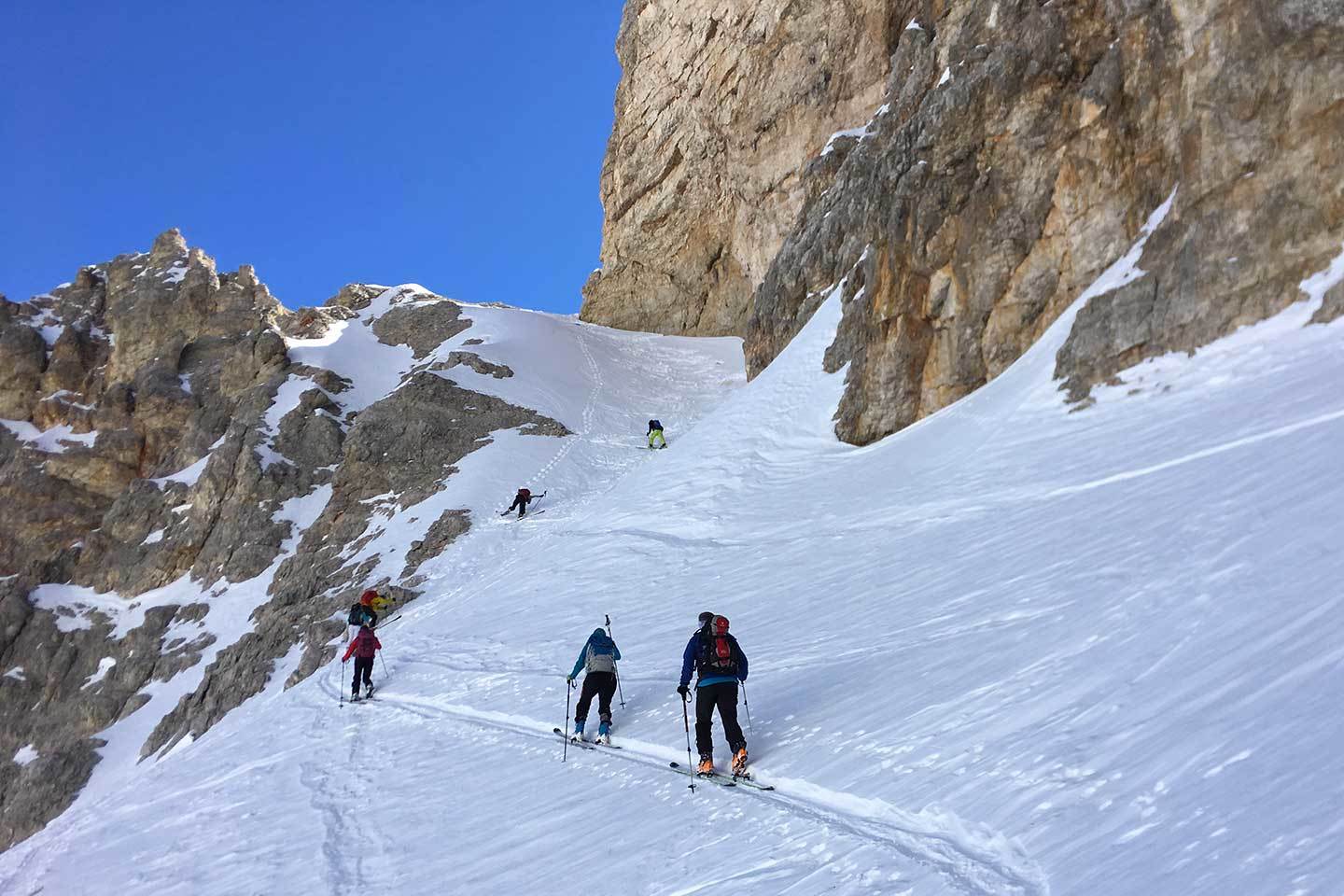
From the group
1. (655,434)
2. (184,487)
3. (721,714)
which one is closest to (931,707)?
(721,714)

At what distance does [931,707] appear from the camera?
8188mm

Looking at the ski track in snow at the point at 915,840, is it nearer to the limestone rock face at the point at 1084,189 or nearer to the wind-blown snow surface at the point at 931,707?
the wind-blown snow surface at the point at 931,707

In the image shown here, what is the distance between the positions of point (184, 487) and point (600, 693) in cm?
4407

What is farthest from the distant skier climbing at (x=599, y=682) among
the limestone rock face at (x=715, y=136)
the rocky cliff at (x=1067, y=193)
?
the limestone rock face at (x=715, y=136)

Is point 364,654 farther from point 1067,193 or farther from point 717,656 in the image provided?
point 1067,193

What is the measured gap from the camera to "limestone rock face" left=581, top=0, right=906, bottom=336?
1993 inches

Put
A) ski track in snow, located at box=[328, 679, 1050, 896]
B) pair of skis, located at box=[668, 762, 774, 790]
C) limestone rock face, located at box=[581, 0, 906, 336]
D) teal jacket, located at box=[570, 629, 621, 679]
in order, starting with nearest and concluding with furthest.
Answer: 1. ski track in snow, located at box=[328, 679, 1050, 896]
2. pair of skis, located at box=[668, 762, 774, 790]
3. teal jacket, located at box=[570, 629, 621, 679]
4. limestone rock face, located at box=[581, 0, 906, 336]

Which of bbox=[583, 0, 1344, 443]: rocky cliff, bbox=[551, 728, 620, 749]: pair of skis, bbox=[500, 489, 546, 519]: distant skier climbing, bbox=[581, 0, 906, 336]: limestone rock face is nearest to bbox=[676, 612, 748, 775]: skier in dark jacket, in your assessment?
bbox=[551, 728, 620, 749]: pair of skis

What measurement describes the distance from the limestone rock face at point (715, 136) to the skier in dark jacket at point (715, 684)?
45.9 meters

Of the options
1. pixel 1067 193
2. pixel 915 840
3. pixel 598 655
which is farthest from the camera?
pixel 1067 193

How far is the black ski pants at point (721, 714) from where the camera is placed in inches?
343

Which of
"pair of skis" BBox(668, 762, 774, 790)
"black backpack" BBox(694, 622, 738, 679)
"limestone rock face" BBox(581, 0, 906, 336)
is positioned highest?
"limestone rock face" BBox(581, 0, 906, 336)

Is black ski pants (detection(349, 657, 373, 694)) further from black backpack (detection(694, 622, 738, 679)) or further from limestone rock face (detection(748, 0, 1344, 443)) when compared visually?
limestone rock face (detection(748, 0, 1344, 443))

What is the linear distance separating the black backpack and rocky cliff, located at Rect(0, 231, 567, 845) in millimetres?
19020
